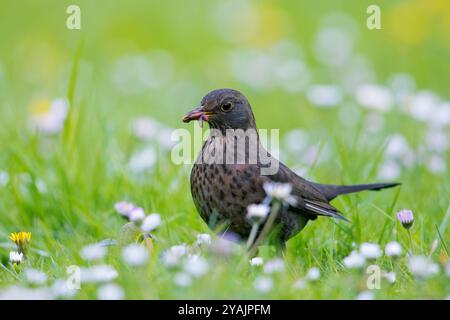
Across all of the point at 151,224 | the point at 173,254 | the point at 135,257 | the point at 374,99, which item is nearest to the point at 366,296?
the point at 173,254

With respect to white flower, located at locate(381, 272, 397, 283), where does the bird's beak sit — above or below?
above

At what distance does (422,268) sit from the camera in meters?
3.72

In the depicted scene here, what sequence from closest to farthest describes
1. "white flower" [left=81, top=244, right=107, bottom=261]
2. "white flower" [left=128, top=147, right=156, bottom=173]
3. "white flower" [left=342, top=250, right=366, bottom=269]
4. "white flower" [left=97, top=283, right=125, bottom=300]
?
"white flower" [left=97, top=283, right=125, bottom=300]
"white flower" [left=81, top=244, right=107, bottom=261]
"white flower" [left=342, top=250, right=366, bottom=269]
"white flower" [left=128, top=147, right=156, bottom=173]

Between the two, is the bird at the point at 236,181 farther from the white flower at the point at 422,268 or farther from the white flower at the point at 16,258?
the white flower at the point at 16,258

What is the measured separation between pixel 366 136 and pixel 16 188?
262cm

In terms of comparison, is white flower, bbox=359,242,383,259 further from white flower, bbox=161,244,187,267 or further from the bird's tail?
the bird's tail

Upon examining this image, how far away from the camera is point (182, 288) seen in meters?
3.56

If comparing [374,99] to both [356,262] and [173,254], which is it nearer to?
[356,262]

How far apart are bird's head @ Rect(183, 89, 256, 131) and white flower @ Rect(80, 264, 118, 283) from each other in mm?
1232

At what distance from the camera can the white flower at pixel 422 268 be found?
12.2 feet

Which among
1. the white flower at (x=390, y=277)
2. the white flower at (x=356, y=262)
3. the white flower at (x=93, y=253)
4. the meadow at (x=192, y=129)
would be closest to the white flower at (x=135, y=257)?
the meadow at (x=192, y=129)

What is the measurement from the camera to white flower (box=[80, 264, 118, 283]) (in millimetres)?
3586

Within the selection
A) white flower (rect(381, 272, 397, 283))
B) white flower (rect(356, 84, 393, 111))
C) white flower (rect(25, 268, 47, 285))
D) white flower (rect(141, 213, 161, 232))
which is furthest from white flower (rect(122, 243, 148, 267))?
white flower (rect(356, 84, 393, 111))
